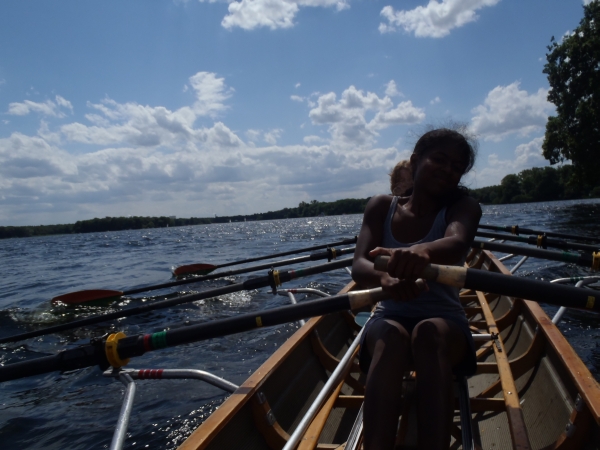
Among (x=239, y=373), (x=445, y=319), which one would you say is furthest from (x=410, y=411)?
(x=239, y=373)

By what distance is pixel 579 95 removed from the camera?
24.9m

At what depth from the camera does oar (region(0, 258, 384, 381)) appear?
2.46 meters

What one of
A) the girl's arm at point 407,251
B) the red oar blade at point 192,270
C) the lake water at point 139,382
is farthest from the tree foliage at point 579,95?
the girl's arm at point 407,251

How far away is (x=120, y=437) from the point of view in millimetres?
2273

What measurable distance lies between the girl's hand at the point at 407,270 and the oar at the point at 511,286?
0.04m

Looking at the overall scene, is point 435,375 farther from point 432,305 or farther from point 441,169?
point 441,169

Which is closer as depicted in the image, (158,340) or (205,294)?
(158,340)

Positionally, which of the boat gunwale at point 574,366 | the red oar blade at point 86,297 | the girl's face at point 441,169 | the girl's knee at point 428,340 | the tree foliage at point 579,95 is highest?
the tree foliage at point 579,95

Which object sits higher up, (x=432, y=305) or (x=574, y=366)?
(x=432, y=305)

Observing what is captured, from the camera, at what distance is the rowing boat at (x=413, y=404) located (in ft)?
7.46

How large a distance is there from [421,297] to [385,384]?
23.3 inches

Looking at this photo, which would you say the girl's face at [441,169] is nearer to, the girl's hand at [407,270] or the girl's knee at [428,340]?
the girl's hand at [407,270]

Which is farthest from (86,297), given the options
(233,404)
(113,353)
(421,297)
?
(421,297)

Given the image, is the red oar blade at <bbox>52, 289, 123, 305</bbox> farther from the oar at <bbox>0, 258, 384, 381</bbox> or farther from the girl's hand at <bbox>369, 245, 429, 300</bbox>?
the girl's hand at <bbox>369, 245, 429, 300</bbox>
